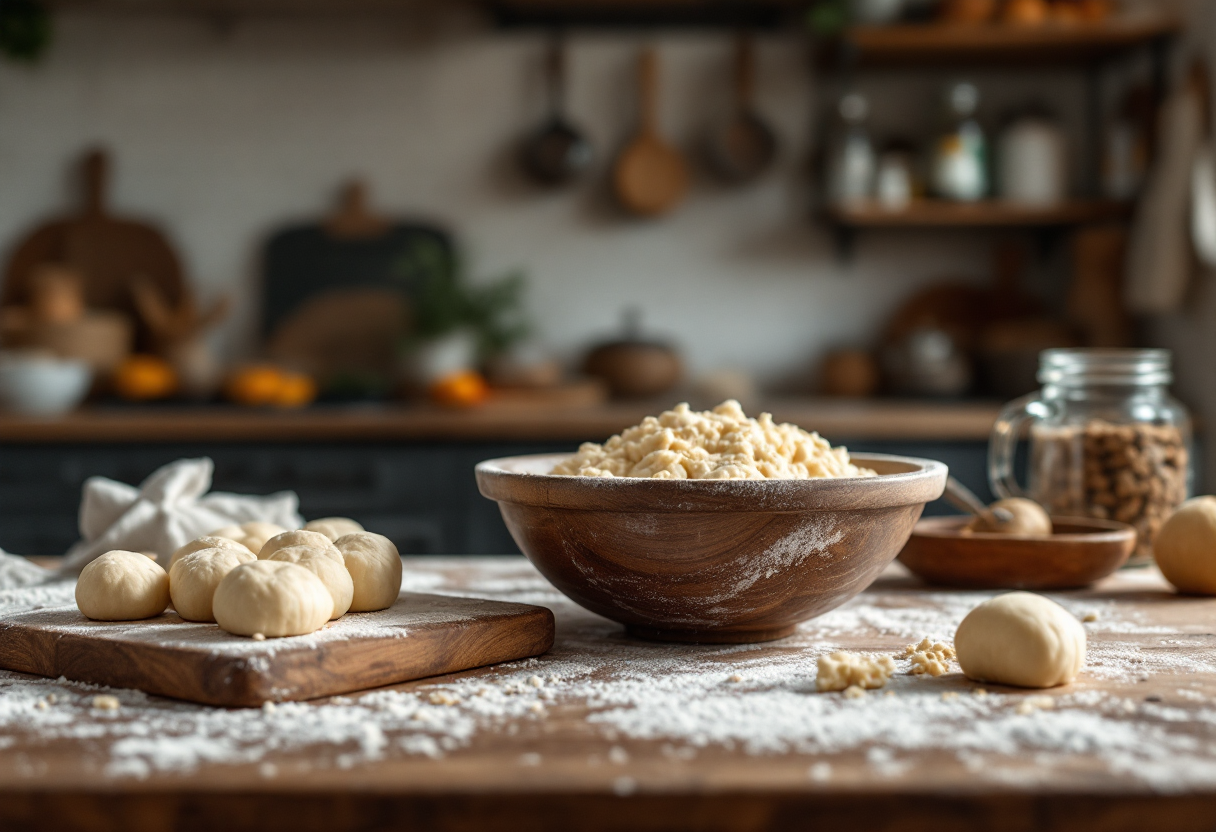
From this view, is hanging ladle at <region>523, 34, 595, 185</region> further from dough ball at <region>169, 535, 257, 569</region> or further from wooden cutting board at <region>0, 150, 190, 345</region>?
dough ball at <region>169, 535, 257, 569</region>

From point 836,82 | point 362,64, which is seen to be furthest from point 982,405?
point 362,64

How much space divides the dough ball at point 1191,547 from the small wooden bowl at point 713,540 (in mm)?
343

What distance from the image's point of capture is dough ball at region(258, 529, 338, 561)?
821 millimetres

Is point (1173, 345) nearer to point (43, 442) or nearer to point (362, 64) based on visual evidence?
point (362, 64)

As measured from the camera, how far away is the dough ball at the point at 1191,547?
106 cm

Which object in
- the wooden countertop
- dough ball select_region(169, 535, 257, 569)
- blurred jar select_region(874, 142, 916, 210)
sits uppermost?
blurred jar select_region(874, 142, 916, 210)

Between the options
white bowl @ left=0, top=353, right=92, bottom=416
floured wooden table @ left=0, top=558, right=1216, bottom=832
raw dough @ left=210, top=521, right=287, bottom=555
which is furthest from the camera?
white bowl @ left=0, top=353, right=92, bottom=416

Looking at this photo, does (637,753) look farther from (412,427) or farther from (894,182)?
(894,182)

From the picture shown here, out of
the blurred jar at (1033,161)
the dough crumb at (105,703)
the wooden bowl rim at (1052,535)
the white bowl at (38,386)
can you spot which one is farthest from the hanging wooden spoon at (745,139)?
the dough crumb at (105,703)

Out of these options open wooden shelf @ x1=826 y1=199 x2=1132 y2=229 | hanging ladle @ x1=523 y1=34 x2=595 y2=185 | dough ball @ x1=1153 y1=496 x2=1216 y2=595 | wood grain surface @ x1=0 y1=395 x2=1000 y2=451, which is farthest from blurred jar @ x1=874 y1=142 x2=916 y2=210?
dough ball @ x1=1153 y1=496 x2=1216 y2=595

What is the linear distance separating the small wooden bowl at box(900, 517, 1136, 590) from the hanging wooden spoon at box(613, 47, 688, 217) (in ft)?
6.81

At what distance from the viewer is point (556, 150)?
3.09m

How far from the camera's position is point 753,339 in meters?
3.16

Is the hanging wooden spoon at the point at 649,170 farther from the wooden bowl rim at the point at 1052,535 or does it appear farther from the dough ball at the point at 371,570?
the dough ball at the point at 371,570
